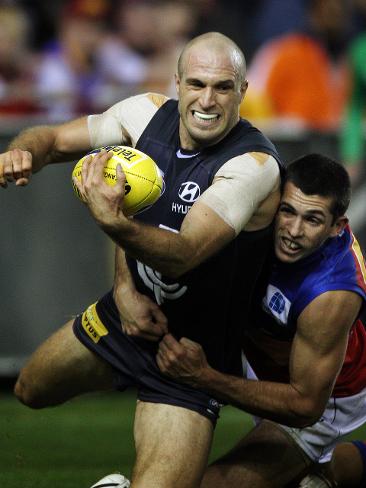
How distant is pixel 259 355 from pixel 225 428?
2.15m

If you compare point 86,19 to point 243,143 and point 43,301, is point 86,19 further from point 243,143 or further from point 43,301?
point 243,143

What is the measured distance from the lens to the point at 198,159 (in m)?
6.15

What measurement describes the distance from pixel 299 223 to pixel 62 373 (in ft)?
5.24

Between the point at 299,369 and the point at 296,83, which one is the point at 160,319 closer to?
the point at 299,369

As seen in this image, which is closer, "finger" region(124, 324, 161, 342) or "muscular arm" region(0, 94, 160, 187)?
"finger" region(124, 324, 161, 342)

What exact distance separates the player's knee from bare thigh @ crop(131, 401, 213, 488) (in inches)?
31.5

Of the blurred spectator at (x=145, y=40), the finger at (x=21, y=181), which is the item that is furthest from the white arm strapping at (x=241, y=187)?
the blurred spectator at (x=145, y=40)

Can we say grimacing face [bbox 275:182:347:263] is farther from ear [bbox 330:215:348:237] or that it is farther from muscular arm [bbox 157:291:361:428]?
muscular arm [bbox 157:291:361:428]

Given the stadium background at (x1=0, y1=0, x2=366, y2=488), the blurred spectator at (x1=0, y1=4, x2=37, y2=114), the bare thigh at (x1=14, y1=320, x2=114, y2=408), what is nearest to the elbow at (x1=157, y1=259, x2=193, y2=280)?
the bare thigh at (x1=14, y1=320, x2=114, y2=408)

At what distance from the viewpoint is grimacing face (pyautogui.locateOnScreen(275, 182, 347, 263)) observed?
19.9 feet

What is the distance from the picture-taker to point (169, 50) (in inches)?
446

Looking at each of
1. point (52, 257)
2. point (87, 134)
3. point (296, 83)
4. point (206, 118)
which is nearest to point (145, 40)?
point (296, 83)

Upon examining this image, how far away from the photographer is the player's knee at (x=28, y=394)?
6823 mm

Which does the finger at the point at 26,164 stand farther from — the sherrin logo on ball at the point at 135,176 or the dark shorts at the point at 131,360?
the dark shorts at the point at 131,360
